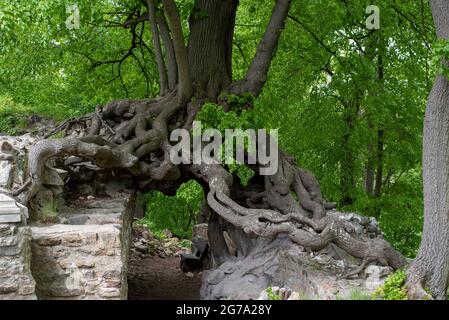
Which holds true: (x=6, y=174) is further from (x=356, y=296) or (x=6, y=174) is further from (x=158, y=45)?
(x=158, y=45)

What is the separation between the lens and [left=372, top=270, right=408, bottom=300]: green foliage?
6602mm

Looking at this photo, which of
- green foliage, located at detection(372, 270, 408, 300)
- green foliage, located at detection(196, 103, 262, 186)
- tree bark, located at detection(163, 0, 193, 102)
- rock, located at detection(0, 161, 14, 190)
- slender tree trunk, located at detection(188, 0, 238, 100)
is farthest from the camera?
slender tree trunk, located at detection(188, 0, 238, 100)

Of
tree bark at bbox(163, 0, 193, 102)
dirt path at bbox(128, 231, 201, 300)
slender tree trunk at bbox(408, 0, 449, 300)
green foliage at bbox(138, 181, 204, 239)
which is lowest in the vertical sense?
dirt path at bbox(128, 231, 201, 300)

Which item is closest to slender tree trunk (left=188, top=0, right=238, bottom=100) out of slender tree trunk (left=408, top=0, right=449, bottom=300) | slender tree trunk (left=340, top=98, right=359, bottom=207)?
slender tree trunk (left=340, top=98, right=359, bottom=207)

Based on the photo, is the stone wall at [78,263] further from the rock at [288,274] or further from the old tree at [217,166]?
the rock at [288,274]

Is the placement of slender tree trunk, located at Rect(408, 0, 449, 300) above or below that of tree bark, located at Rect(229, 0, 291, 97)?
below

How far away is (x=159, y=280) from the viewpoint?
1356 centimetres

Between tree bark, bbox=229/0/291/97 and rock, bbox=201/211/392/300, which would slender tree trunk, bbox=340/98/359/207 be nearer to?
tree bark, bbox=229/0/291/97

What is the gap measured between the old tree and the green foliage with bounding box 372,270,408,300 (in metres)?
0.17

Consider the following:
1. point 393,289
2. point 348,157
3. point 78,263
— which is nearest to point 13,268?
point 78,263

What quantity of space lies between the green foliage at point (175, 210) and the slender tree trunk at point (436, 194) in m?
11.7

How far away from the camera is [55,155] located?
8.38 meters

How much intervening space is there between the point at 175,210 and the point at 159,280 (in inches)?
307
